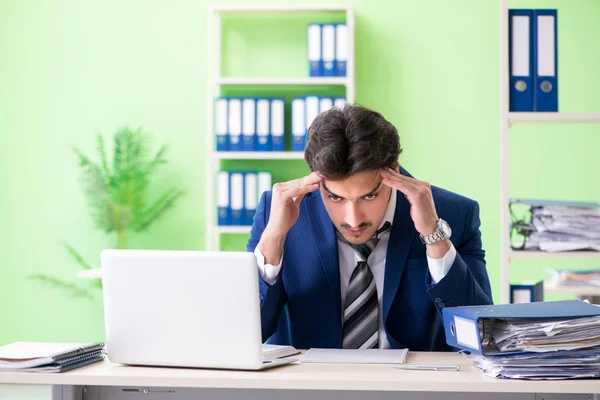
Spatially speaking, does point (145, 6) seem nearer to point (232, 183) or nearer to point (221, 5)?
point (221, 5)

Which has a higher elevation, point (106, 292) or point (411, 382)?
point (106, 292)

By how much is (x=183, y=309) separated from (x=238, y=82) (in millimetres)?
2767

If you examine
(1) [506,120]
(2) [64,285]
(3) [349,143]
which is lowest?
(2) [64,285]

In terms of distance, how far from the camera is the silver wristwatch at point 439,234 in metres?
1.96

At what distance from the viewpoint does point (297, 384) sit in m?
1.53

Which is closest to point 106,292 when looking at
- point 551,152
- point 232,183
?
point 232,183

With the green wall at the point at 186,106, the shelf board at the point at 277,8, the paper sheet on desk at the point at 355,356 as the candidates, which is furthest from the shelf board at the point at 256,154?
the paper sheet on desk at the point at 355,356

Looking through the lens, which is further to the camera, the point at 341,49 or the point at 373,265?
the point at 341,49

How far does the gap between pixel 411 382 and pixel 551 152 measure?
312cm

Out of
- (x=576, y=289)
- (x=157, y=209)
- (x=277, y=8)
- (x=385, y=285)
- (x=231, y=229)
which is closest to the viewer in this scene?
(x=385, y=285)

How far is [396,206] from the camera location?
2.16 meters

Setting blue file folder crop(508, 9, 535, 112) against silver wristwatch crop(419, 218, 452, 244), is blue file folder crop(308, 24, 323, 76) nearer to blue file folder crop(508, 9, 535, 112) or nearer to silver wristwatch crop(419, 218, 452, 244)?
blue file folder crop(508, 9, 535, 112)

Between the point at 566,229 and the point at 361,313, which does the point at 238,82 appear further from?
the point at 361,313

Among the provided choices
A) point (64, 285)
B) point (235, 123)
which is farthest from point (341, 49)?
point (64, 285)
